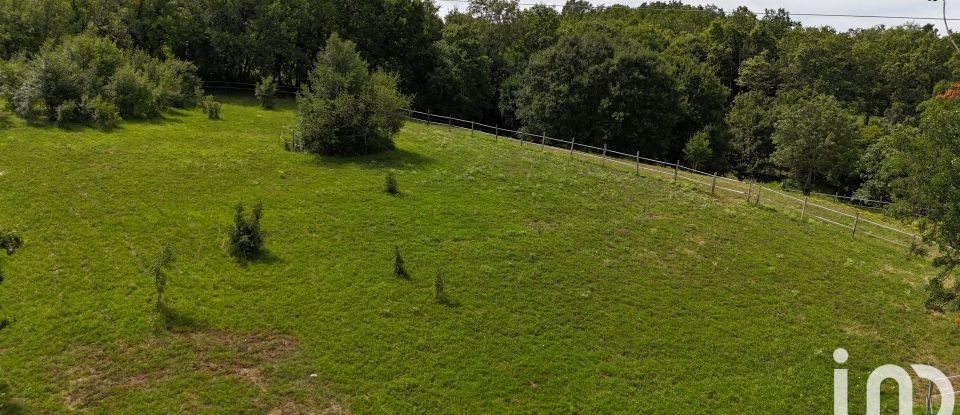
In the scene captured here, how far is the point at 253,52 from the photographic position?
54969 mm

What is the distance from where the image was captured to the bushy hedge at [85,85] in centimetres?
3475

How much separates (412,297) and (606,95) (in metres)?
42.2

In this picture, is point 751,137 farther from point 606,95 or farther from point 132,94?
point 132,94

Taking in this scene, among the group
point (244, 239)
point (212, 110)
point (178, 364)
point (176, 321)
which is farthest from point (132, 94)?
point (178, 364)

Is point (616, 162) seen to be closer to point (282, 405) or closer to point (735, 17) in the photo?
point (282, 405)

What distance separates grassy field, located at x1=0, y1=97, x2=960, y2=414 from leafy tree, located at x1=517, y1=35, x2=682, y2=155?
80.9ft

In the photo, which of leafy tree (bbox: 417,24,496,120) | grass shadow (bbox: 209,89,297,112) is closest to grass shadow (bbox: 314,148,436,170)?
grass shadow (bbox: 209,89,297,112)

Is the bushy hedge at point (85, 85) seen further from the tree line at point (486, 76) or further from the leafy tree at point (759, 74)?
the leafy tree at point (759, 74)

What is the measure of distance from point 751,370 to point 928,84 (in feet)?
252

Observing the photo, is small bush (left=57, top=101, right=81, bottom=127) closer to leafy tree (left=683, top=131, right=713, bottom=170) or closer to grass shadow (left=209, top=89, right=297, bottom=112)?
grass shadow (left=209, top=89, right=297, bottom=112)

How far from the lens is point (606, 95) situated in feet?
185

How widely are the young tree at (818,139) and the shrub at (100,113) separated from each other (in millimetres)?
52972

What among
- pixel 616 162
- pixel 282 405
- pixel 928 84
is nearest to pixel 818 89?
pixel 928 84

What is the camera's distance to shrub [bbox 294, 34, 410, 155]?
114ft
